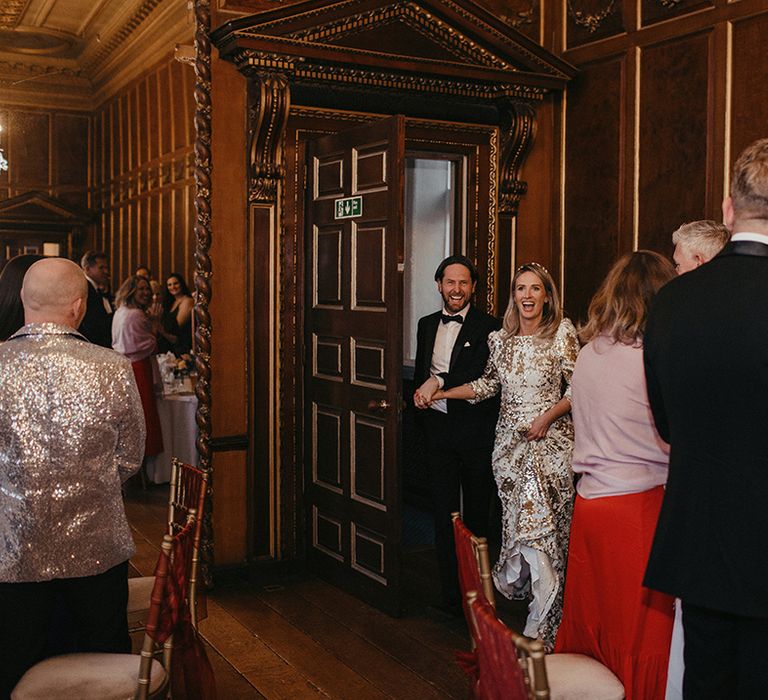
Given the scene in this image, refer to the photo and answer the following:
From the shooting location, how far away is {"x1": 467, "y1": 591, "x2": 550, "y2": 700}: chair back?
166 centimetres

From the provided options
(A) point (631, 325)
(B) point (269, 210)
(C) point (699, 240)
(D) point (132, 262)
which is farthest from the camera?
(D) point (132, 262)

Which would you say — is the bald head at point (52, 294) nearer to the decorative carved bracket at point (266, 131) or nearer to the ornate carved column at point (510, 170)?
the decorative carved bracket at point (266, 131)

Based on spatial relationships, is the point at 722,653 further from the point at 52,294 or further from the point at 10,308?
the point at 10,308

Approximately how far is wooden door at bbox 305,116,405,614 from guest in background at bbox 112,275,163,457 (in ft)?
8.04

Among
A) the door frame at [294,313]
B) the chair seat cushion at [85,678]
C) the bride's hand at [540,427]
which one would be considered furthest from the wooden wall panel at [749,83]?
the chair seat cushion at [85,678]

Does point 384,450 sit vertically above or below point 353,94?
below

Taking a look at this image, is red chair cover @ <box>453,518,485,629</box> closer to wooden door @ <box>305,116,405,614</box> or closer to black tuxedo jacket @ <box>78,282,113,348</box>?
wooden door @ <box>305,116,405,614</box>

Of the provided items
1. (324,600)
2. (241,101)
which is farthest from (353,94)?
(324,600)

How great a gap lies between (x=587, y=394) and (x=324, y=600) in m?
2.43

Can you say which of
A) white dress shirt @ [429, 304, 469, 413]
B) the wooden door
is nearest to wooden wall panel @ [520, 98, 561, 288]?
white dress shirt @ [429, 304, 469, 413]

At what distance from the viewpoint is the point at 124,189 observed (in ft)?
37.8

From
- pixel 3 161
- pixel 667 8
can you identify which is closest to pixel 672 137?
pixel 667 8

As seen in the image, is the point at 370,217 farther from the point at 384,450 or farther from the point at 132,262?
the point at 132,262

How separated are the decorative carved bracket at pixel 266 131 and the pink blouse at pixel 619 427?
2.50m
